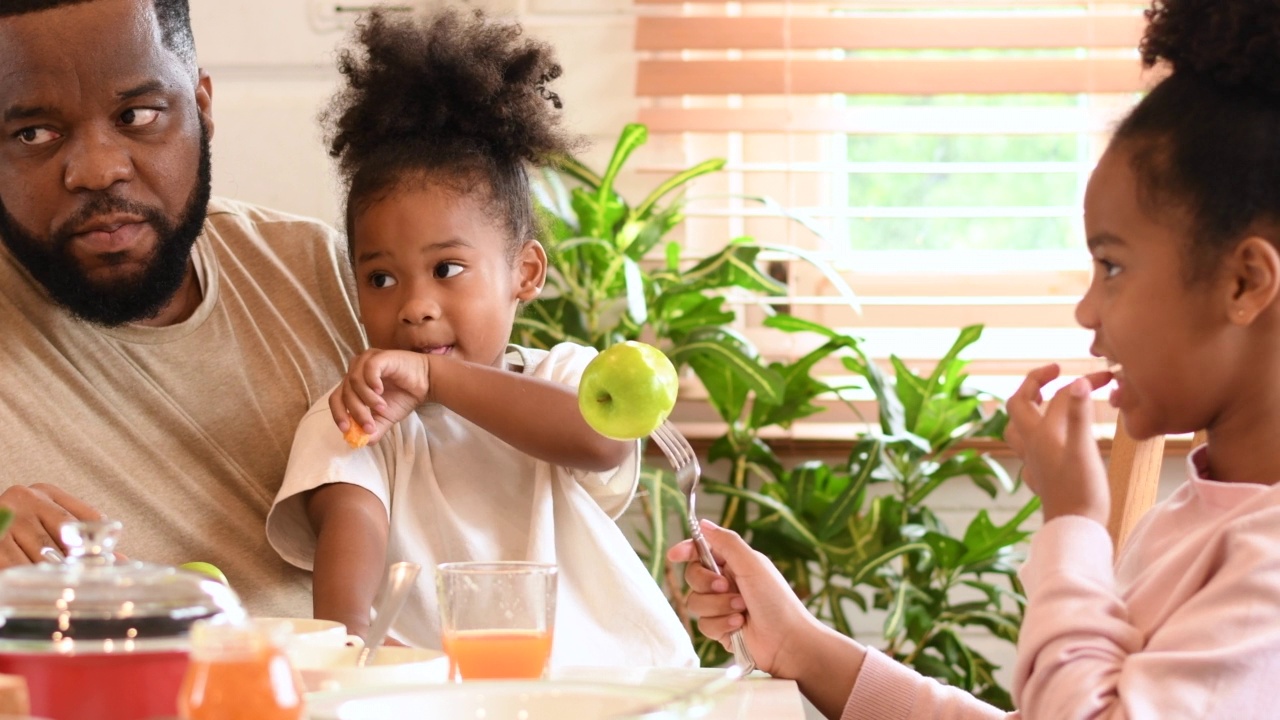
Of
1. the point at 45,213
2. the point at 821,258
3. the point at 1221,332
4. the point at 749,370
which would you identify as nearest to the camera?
the point at 1221,332

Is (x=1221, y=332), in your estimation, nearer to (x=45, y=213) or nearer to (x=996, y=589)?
(x=45, y=213)

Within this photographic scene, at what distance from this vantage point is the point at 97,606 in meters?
0.59

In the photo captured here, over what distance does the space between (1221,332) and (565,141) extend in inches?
34.2

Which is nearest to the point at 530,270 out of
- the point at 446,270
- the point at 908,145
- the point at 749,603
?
the point at 446,270

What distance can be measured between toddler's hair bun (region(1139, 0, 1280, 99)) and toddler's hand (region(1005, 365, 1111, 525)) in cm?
24

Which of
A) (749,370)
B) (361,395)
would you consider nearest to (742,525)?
(749,370)

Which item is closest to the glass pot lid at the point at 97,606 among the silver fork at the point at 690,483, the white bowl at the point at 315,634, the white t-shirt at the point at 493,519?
the white bowl at the point at 315,634

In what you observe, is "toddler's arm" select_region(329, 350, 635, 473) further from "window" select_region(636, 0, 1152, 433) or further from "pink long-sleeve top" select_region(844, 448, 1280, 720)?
"window" select_region(636, 0, 1152, 433)

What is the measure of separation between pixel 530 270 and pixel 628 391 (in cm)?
49

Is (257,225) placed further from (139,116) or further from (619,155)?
(619,155)

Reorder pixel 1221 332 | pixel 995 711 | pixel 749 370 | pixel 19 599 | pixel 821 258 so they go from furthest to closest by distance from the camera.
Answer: pixel 821 258 → pixel 749 370 → pixel 995 711 → pixel 1221 332 → pixel 19 599

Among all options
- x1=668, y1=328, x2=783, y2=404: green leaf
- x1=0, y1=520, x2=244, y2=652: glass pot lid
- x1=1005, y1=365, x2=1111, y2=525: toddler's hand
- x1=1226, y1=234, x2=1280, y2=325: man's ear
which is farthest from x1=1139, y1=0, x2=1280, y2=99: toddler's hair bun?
x1=668, y1=328, x2=783, y2=404: green leaf

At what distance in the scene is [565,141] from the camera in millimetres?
1604

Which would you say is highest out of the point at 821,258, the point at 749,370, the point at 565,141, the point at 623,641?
the point at 565,141
